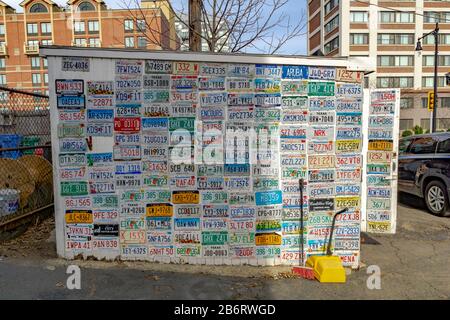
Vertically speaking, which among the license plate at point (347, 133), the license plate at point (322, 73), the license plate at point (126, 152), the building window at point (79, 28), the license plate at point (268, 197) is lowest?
the license plate at point (268, 197)

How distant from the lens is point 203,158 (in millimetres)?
4312

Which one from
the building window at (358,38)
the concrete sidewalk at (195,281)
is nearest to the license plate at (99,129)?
the concrete sidewalk at (195,281)

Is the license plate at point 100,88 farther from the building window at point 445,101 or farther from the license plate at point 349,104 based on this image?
the building window at point 445,101

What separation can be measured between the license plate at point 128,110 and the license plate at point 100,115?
8cm

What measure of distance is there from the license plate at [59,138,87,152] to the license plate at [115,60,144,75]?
0.96 m

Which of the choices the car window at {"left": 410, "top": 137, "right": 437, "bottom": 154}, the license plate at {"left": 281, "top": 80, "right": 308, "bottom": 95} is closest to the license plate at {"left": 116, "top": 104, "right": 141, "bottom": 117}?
the license plate at {"left": 281, "top": 80, "right": 308, "bottom": 95}

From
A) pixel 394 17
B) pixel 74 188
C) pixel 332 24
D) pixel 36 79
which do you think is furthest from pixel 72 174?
pixel 36 79

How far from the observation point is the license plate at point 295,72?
4246mm

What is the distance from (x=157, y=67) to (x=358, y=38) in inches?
1966

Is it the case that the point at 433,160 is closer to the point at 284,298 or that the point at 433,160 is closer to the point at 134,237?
the point at 284,298

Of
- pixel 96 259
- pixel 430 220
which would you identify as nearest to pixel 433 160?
pixel 430 220

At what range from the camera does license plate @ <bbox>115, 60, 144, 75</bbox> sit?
4.21 m

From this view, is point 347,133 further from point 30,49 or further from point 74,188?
point 30,49

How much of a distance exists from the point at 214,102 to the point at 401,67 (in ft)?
172
